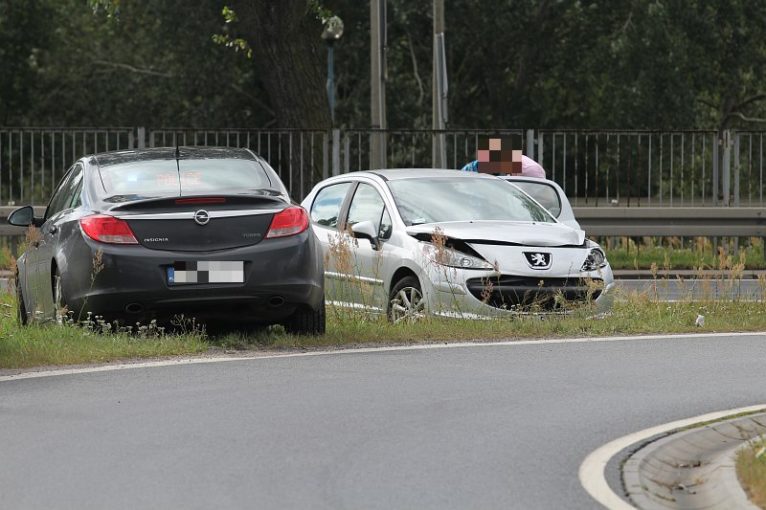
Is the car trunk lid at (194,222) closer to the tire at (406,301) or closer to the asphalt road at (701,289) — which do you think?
the tire at (406,301)

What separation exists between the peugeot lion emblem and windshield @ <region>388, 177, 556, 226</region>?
0.94 metres

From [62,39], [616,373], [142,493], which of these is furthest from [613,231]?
[62,39]

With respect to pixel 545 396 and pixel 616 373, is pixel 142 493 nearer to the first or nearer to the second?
pixel 545 396

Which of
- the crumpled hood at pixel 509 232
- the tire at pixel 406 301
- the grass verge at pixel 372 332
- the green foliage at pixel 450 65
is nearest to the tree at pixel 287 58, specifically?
the green foliage at pixel 450 65

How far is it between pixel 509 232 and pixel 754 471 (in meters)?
6.38

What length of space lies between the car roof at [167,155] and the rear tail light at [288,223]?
2.99 ft

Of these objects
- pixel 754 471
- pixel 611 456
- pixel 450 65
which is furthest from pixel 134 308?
pixel 450 65

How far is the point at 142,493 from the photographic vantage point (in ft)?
22.7

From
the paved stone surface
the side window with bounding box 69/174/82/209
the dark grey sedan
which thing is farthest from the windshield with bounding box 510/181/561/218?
the paved stone surface

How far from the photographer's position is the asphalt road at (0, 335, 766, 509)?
700 centimetres

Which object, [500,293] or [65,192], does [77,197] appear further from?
[500,293]

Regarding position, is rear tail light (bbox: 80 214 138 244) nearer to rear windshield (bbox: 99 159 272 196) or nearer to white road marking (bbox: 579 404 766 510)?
rear windshield (bbox: 99 159 272 196)

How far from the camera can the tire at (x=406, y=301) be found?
13133mm

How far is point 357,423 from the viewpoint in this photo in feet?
28.3
